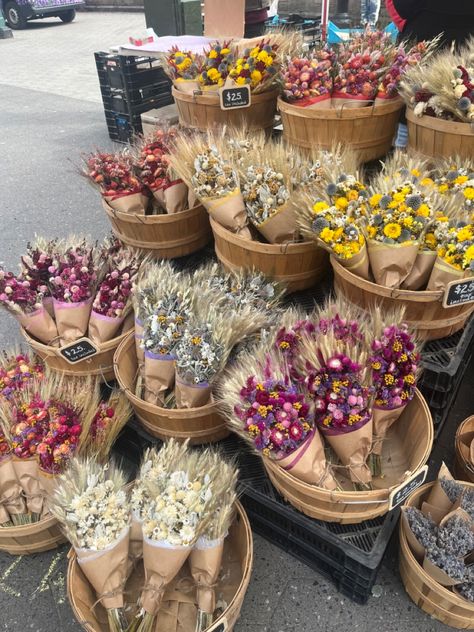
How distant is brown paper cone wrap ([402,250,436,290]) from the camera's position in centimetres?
154

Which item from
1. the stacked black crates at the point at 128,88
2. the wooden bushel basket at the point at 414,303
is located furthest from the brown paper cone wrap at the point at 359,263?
the stacked black crates at the point at 128,88

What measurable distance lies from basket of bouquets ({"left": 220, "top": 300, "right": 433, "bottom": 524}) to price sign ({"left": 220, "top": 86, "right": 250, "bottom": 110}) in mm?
1194

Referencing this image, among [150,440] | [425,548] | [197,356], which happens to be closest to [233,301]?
[197,356]

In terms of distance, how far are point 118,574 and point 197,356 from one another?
2.26ft

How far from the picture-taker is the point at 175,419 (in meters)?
1.69

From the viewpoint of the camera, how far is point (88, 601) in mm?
1465

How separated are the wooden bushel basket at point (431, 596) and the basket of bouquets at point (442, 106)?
1378 mm

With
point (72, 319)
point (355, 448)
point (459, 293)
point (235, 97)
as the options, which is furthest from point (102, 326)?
point (459, 293)

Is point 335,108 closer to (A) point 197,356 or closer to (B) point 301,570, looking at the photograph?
(A) point 197,356

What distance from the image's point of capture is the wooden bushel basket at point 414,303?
1.53m

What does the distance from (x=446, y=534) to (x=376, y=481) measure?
0.25 m

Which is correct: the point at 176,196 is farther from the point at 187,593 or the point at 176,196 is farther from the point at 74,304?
the point at 187,593

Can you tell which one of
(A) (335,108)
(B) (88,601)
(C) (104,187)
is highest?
(A) (335,108)

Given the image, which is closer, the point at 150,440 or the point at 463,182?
the point at 463,182
